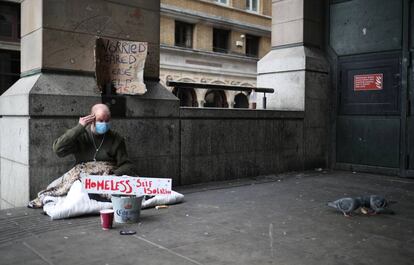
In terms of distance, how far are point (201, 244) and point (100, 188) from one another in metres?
1.49

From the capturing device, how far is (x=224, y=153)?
7551 mm

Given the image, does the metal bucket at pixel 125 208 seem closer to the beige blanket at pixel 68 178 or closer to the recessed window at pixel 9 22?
the beige blanket at pixel 68 178

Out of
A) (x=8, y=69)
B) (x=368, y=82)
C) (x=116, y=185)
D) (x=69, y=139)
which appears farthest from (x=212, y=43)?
Result: (x=116, y=185)

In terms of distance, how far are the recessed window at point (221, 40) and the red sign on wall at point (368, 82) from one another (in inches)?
726

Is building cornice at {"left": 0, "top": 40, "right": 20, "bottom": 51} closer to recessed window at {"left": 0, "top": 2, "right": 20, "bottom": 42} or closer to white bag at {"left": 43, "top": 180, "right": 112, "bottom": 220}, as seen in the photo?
recessed window at {"left": 0, "top": 2, "right": 20, "bottom": 42}

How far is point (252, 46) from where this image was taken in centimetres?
2950

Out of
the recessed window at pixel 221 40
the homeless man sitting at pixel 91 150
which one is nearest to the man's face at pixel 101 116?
the homeless man sitting at pixel 91 150

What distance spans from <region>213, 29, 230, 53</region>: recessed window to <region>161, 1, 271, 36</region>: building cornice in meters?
0.70

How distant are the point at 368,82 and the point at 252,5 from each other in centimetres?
2209

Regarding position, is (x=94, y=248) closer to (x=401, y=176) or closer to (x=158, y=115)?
(x=158, y=115)

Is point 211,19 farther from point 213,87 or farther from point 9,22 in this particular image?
point 213,87

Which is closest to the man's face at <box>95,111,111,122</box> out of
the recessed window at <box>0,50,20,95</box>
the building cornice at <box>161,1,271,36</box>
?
the recessed window at <box>0,50,20,95</box>

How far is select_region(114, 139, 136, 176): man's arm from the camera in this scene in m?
5.24

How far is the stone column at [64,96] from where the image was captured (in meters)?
5.43
